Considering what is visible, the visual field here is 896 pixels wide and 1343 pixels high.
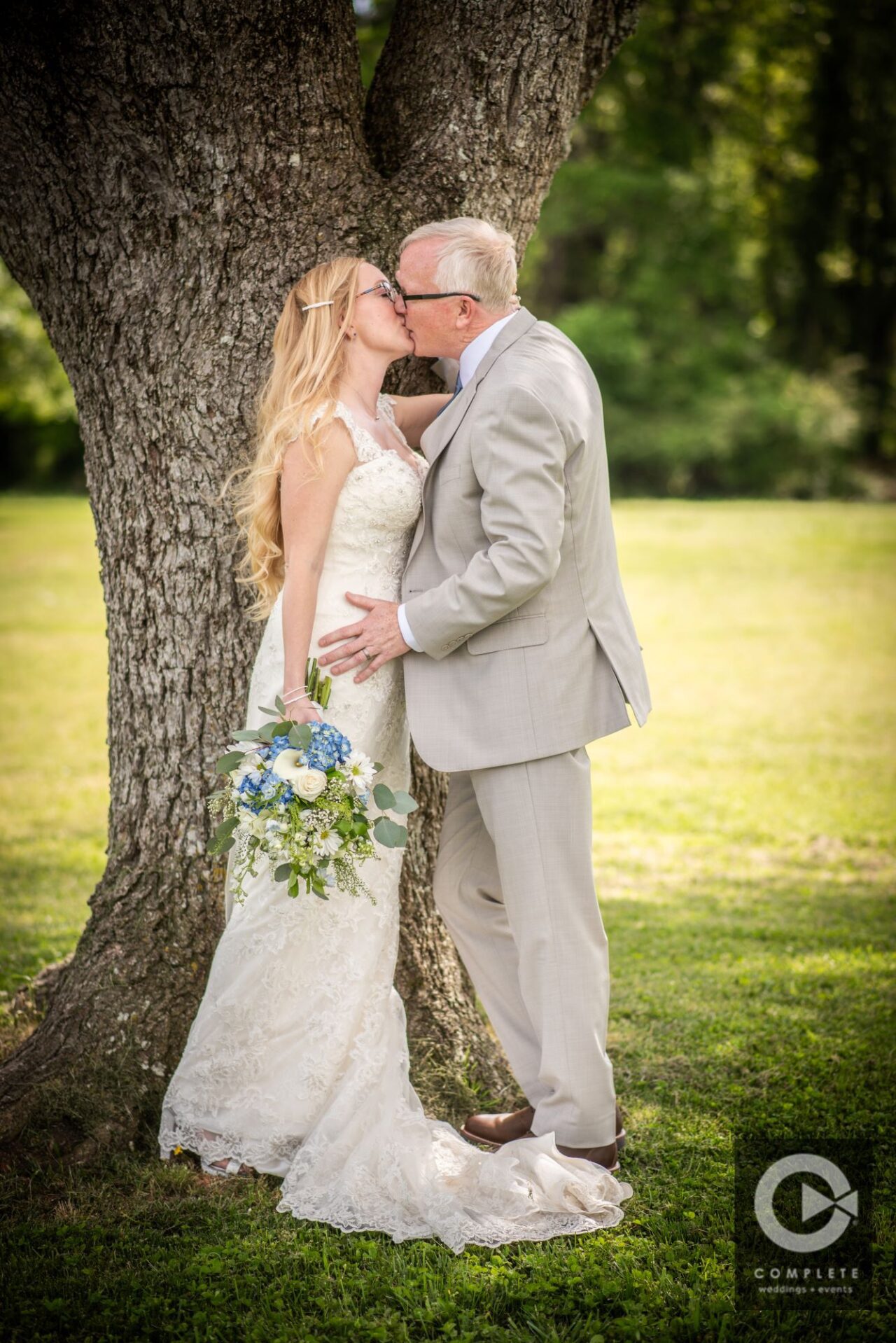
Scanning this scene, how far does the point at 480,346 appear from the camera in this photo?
3.23 meters

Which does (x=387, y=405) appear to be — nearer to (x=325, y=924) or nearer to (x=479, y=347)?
(x=479, y=347)

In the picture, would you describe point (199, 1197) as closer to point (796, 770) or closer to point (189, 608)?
point (189, 608)

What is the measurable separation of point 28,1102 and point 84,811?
4.66m

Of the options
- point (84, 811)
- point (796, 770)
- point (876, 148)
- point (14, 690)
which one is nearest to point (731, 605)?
point (796, 770)

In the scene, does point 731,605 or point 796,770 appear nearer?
point 796,770

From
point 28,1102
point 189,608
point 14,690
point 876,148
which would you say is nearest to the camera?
point 28,1102

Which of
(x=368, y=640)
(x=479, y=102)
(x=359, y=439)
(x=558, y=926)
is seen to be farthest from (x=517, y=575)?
(x=479, y=102)

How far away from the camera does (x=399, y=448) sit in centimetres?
338

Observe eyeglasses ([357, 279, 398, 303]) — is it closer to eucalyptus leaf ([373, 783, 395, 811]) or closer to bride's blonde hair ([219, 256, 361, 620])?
bride's blonde hair ([219, 256, 361, 620])

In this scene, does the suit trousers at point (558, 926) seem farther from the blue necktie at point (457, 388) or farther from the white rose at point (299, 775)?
the blue necktie at point (457, 388)

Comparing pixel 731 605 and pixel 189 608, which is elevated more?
pixel 189 608

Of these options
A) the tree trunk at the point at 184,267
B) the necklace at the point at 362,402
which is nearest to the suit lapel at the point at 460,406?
the necklace at the point at 362,402

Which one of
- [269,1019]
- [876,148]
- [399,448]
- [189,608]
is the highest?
[876,148]

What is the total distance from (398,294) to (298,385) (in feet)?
1.30
